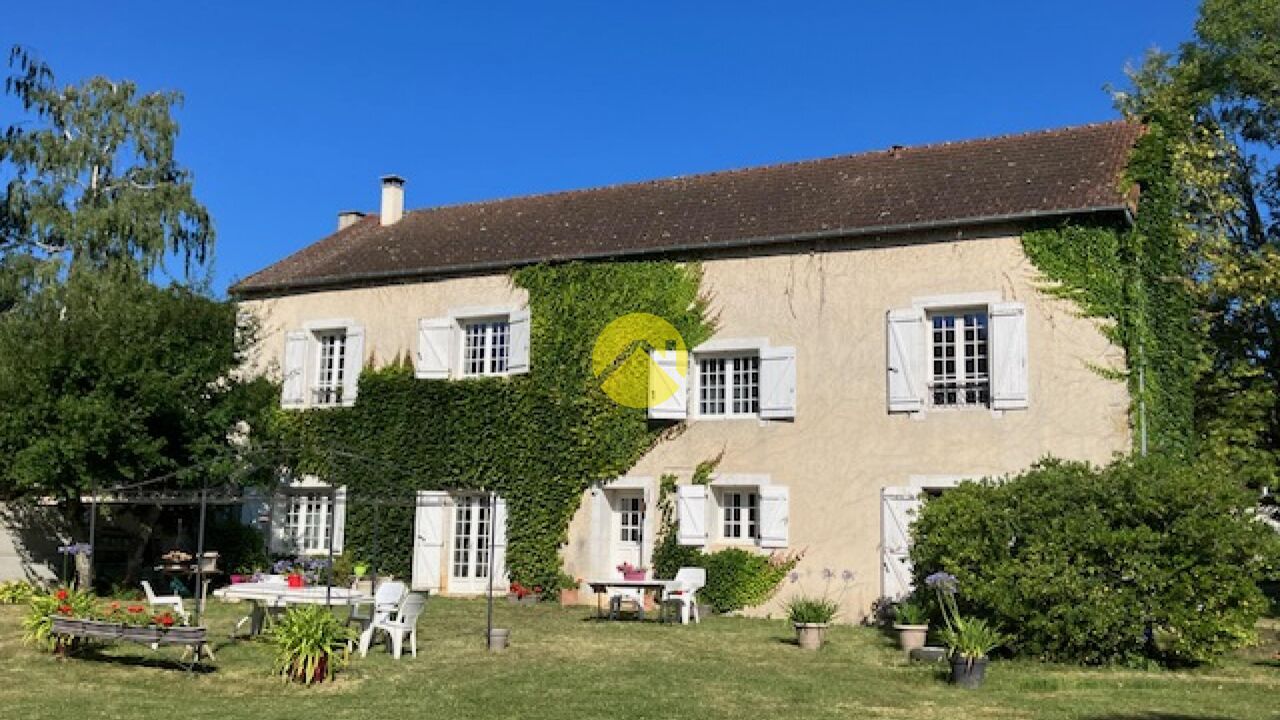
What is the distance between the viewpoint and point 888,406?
593 inches

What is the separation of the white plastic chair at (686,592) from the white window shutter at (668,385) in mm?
2454

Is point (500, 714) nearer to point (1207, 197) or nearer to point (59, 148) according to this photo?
point (1207, 197)

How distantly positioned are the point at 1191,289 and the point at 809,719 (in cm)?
1116

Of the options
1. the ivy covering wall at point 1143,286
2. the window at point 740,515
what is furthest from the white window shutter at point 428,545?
the ivy covering wall at point 1143,286

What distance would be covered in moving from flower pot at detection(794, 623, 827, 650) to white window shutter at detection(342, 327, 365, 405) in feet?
32.1

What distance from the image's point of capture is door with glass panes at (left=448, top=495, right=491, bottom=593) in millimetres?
17953

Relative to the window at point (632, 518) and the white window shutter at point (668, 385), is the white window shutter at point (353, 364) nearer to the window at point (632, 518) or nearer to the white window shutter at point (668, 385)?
the window at point (632, 518)

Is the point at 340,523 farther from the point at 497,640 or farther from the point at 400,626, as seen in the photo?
the point at 400,626

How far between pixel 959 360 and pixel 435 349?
8543 mm

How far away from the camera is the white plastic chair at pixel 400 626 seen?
11164 millimetres

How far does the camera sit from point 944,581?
11.5 meters

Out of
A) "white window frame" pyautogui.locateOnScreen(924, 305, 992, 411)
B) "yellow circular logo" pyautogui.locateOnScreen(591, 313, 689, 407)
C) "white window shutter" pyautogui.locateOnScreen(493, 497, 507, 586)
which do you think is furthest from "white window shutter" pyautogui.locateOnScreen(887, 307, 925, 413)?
"white window shutter" pyautogui.locateOnScreen(493, 497, 507, 586)

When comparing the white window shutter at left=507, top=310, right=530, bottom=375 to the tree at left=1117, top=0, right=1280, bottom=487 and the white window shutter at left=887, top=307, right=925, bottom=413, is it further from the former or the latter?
the tree at left=1117, top=0, right=1280, bottom=487

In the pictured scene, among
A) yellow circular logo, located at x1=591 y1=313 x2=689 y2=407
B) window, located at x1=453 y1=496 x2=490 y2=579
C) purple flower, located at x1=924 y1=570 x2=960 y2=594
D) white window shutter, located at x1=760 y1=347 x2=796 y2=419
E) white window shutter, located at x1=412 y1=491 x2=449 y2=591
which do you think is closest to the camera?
purple flower, located at x1=924 y1=570 x2=960 y2=594
